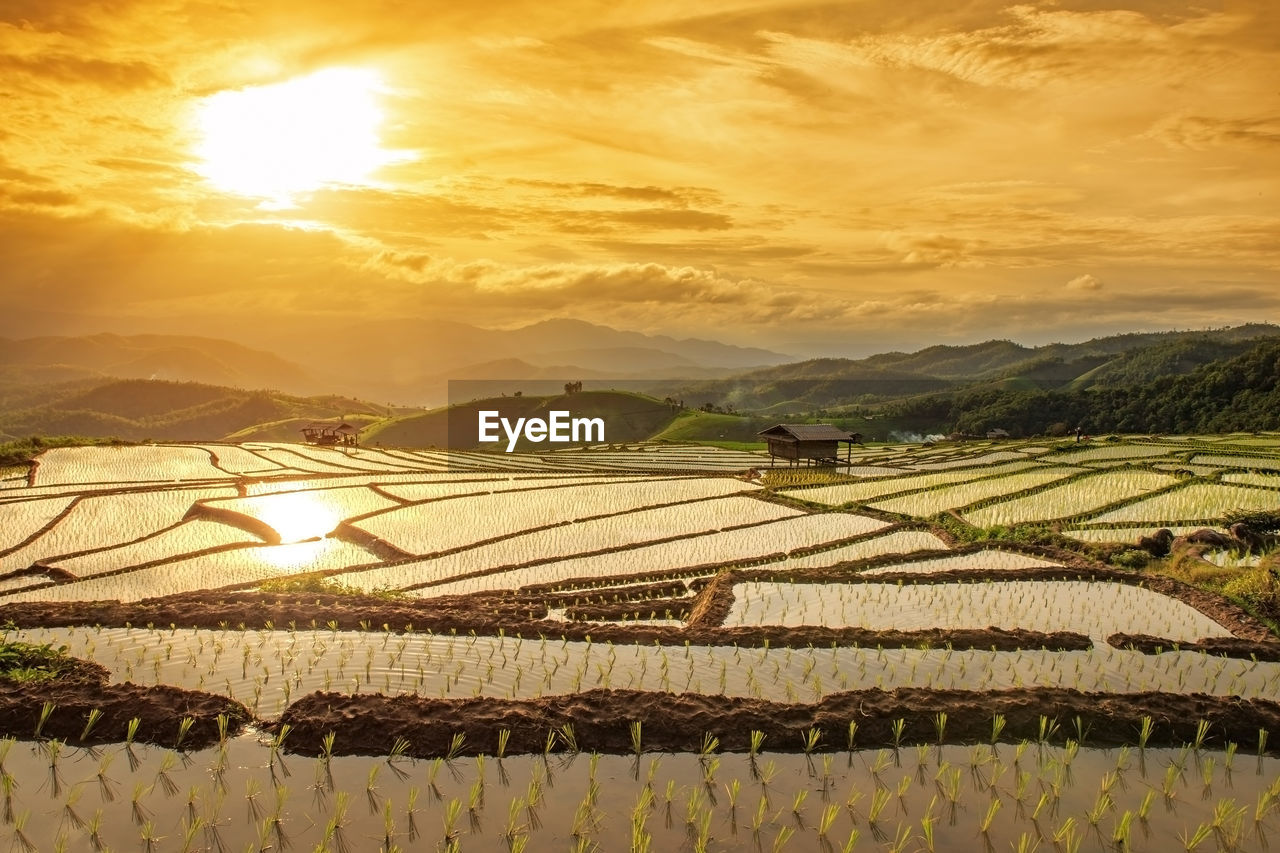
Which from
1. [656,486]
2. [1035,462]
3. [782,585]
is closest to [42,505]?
[656,486]

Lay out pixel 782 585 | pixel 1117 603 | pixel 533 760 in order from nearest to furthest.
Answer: pixel 533 760 → pixel 1117 603 → pixel 782 585

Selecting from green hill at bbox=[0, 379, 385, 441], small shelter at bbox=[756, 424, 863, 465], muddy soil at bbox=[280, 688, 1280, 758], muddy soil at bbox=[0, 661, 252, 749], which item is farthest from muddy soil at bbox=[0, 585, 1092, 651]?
green hill at bbox=[0, 379, 385, 441]

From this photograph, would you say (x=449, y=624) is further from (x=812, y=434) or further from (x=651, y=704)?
(x=812, y=434)

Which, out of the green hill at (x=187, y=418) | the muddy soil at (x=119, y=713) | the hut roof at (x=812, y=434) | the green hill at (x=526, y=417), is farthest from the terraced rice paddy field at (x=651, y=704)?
the green hill at (x=187, y=418)

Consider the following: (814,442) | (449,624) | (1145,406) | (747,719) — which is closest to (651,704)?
(747,719)

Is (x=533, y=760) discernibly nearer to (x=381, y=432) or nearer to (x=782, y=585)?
(x=782, y=585)

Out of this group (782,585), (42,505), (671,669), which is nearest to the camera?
(671,669)

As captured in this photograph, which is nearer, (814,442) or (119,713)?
(119,713)
